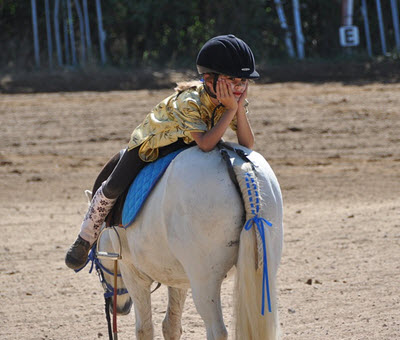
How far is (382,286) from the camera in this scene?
18.8 feet

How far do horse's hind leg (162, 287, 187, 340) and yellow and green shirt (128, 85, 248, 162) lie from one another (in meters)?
1.08

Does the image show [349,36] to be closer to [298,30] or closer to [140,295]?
[298,30]

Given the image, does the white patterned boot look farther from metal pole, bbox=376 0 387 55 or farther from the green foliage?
metal pole, bbox=376 0 387 55

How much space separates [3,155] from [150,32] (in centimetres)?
552

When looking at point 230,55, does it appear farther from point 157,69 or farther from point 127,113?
point 157,69

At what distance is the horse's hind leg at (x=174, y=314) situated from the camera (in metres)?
4.57

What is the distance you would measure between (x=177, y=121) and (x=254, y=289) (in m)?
0.98

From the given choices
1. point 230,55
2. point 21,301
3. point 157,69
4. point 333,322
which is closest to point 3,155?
point 157,69

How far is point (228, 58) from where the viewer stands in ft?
12.0

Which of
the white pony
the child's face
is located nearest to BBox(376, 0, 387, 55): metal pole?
the child's face

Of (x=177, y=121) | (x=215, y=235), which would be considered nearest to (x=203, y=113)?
(x=177, y=121)

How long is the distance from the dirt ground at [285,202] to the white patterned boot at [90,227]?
0.82 meters

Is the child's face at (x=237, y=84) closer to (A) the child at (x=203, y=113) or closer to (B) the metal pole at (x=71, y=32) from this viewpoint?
(A) the child at (x=203, y=113)

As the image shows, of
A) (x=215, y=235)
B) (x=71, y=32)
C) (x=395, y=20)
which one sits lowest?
(x=395, y=20)
